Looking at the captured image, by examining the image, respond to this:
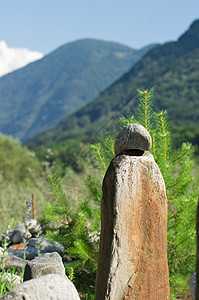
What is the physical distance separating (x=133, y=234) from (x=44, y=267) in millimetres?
1076

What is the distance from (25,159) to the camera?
3216 centimetres

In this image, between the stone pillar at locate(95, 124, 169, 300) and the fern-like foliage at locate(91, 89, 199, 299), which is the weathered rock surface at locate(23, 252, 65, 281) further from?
the fern-like foliage at locate(91, 89, 199, 299)

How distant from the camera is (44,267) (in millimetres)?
3656

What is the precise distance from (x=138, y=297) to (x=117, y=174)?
1051 millimetres

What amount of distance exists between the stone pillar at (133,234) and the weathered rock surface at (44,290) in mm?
492

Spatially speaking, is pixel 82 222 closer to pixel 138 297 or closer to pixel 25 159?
pixel 138 297

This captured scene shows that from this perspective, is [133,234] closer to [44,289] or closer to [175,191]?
[44,289]

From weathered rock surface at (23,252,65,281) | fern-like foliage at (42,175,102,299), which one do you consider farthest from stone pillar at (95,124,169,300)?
fern-like foliage at (42,175,102,299)

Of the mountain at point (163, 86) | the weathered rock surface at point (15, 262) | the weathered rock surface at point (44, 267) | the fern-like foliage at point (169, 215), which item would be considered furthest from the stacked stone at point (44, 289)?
the mountain at point (163, 86)

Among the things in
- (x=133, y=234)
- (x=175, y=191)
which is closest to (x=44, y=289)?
(x=133, y=234)

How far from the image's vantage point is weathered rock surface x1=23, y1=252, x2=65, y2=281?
3658 millimetres

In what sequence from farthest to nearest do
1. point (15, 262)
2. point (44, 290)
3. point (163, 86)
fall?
point (163, 86) → point (15, 262) → point (44, 290)

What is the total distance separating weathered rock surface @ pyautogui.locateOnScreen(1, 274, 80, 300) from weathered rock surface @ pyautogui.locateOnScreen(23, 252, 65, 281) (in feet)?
3.13

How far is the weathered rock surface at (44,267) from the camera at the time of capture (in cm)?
366
